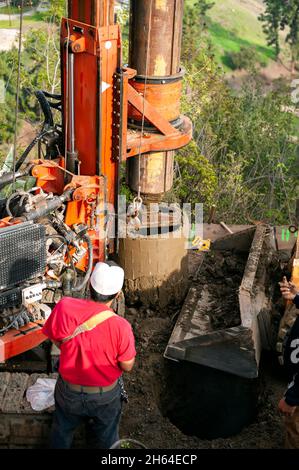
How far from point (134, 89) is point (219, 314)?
265 centimetres

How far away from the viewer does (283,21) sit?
49000mm

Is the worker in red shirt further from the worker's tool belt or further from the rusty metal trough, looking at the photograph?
the rusty metal trough

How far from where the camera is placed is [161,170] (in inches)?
318

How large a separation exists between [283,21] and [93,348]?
Result: 48205 millimetres

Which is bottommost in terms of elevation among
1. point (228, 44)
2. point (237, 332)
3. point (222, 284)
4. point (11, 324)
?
point (228, 44)

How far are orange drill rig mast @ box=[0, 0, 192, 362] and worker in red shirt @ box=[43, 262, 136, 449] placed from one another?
159 cm

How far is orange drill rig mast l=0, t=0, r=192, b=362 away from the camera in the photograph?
6426 millimetres

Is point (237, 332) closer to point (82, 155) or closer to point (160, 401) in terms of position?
point (160, 401)

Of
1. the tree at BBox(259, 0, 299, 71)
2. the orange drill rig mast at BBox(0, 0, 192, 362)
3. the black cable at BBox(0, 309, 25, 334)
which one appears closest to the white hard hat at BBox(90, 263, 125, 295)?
the orange drill rig mast at BBox(0, 0, 192, 362)

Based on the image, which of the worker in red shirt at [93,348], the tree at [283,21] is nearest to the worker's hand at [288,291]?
the worker in red shirt at [93,348]

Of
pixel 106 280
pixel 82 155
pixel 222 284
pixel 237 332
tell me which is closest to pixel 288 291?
pixel 237 332

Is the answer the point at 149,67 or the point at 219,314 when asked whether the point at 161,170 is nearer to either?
the point at 149,67
